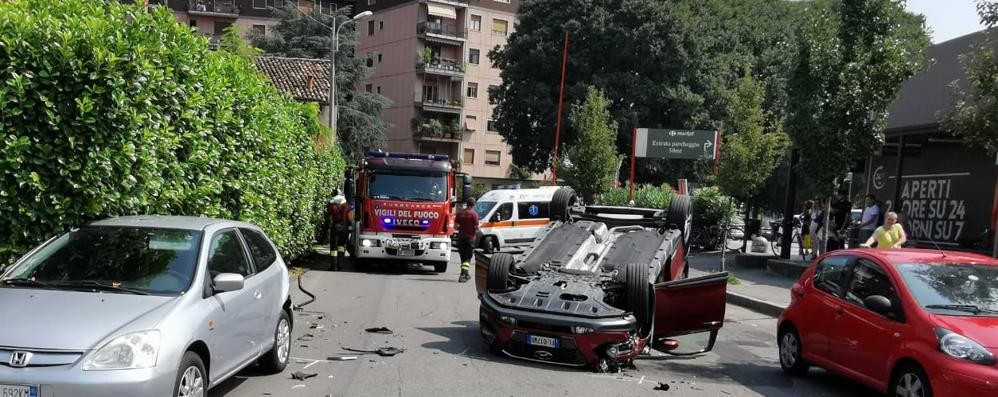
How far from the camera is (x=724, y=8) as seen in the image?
49.0 m

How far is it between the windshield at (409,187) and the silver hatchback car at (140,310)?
36.9 feet

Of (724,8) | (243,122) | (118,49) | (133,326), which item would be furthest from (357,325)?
(724,8)

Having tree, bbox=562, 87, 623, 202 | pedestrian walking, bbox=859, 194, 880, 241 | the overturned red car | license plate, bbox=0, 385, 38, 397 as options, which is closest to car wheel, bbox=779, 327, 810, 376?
the overturned red car

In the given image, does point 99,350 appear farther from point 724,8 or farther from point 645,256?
point 724,8

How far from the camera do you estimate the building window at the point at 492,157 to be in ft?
230

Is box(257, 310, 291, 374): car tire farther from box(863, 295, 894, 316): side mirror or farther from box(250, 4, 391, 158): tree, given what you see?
box(250, 4, 391, 158): tree

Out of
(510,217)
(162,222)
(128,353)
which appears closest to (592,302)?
(162,222)

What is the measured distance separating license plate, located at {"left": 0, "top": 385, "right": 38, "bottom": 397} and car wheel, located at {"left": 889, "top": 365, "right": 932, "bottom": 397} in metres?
6.46

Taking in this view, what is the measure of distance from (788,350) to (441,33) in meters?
60.4

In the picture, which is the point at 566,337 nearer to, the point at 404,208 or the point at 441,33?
the point at 404,208

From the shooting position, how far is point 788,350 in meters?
9.42

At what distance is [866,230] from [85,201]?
17.8 m

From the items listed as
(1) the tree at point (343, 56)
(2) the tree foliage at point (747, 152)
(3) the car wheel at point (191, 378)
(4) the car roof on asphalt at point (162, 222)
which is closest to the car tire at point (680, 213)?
(4) the car roof on asphalt at point (162, 222)

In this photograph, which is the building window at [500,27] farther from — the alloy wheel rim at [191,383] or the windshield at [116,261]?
the alloy wheel rim at [191,383]
